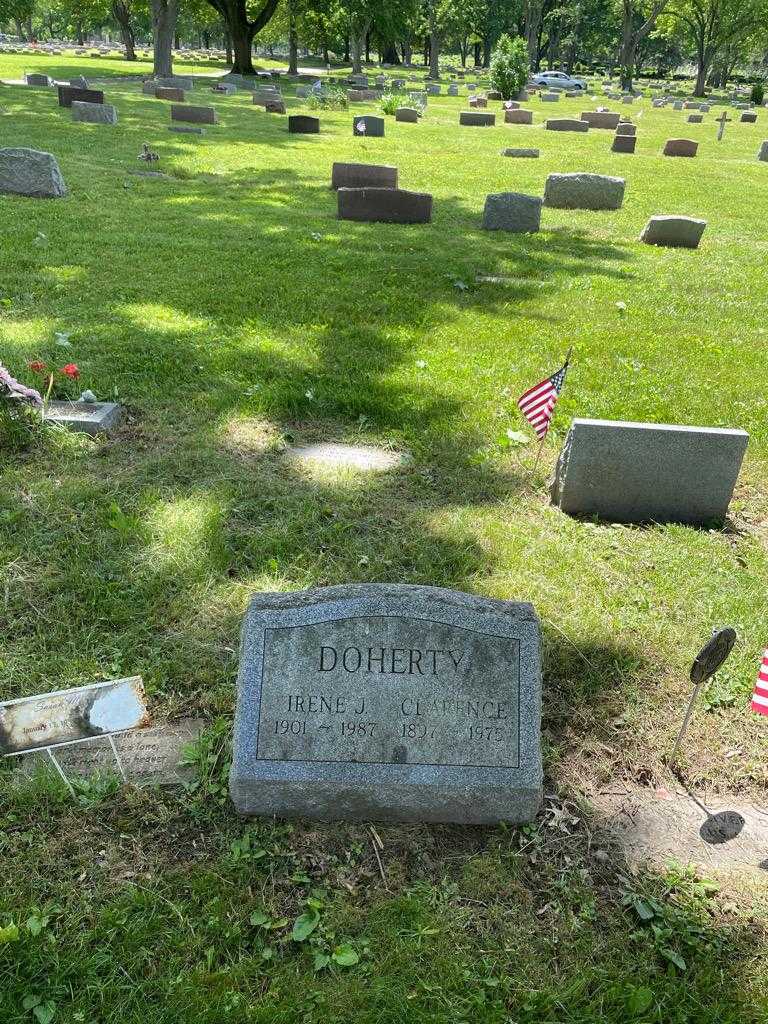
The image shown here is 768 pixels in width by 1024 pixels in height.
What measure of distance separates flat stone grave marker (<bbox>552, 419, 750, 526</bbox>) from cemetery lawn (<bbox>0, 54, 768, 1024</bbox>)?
0.55 feet

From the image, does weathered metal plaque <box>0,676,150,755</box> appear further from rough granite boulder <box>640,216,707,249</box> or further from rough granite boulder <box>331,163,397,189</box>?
rough granite boulder <box>331,163,397,189</box>

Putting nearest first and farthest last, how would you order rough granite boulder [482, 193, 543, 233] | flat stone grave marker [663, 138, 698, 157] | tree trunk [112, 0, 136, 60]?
rough granite boulder [482, 193, 543, 233], flat stone grave marker [663, 138, 698, 157], tree trunk [112, 0, 136, 60]

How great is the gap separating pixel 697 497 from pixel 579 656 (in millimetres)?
1734

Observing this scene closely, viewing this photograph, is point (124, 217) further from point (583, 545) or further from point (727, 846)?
point (727, 846)

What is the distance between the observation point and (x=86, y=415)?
5344 millimetres

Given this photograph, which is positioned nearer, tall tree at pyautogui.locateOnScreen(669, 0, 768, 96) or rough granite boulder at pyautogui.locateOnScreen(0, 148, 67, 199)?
rough granite boulder at pyautogui.locateOnScreen(0, 148, 67, 199)

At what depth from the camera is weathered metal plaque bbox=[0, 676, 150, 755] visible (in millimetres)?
2668

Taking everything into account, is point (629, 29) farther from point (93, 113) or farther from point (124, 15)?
point (93, 113)

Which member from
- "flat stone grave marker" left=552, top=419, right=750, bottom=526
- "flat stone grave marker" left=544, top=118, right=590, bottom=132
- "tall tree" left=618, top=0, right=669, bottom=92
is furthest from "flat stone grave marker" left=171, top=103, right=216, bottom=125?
"tall tree" left=618, top=0, right=669, bottom=92

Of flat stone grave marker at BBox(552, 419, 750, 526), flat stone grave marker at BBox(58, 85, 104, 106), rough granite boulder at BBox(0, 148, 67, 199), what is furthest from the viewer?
flat stone grave marker at BBox(58, 85, 104, 106)

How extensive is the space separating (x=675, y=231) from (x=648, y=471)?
9.30 m

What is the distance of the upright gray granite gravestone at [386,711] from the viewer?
2.76 metres

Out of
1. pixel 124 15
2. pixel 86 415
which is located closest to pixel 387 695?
pixel 86 415

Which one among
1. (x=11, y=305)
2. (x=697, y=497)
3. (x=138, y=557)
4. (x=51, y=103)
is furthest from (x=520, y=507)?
(x=51, y=103)
